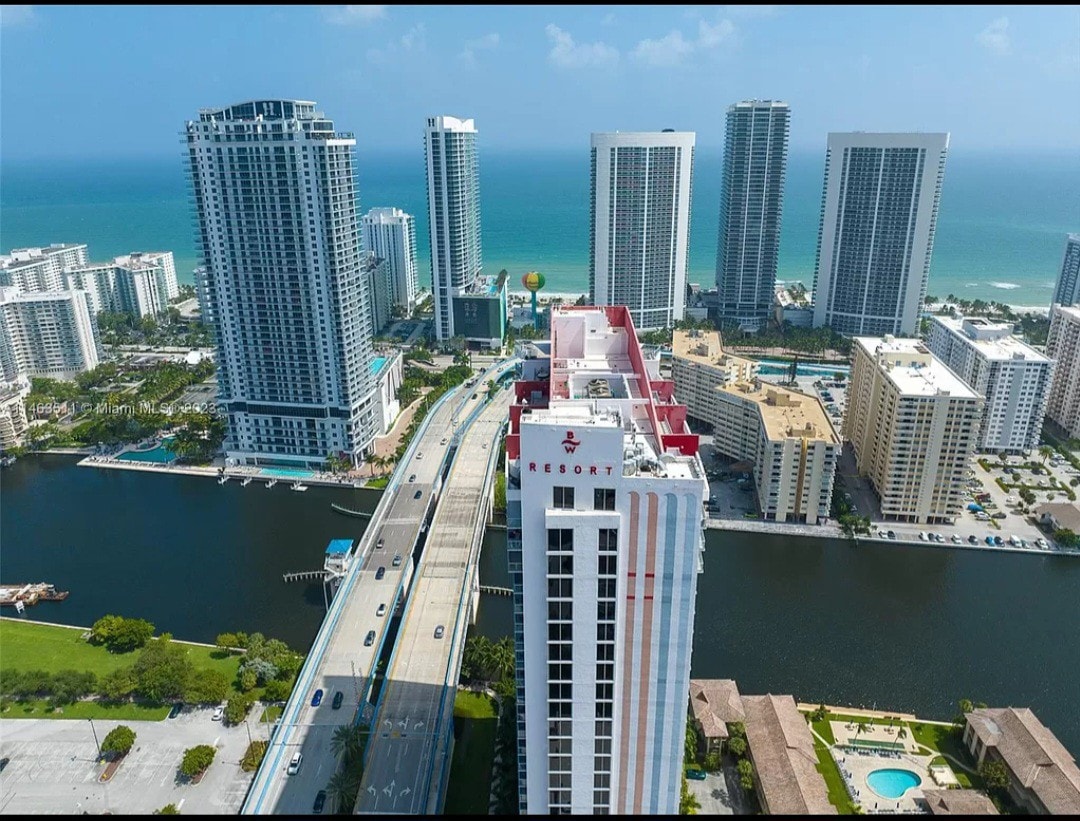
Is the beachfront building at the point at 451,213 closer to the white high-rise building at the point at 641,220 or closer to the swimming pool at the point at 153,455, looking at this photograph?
the white high-rise building at the point at 641,220

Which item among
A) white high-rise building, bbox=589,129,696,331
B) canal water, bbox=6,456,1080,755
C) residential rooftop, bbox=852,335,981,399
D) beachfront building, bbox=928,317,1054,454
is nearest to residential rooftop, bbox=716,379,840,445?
residential rooftop, bbox=852,335,981,399

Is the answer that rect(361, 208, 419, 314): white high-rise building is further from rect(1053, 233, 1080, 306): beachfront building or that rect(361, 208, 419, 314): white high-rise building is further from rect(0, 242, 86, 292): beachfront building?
rect(1053, 233, 1080, 306): beachfront building

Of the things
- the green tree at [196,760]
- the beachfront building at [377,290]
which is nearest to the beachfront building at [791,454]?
the green tree at [196,760]

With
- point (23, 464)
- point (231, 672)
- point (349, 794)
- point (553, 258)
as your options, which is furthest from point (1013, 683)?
point (553, 258)

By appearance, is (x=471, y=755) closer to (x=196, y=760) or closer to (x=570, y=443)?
(x=196, y=760)

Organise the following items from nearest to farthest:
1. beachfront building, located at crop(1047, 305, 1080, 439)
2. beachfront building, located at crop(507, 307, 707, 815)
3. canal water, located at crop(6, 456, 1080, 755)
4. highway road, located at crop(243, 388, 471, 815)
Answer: beachfront building, located at crop(507, 307, 707, 815), highway road, located at crop(243, 388, 471, 815), canal water, located at crop(6, 456, 1080, 755), beachfront building, located at crop(1047, 305, 1080, 439)

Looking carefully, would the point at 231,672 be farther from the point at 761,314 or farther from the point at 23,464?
the point at 761,314
